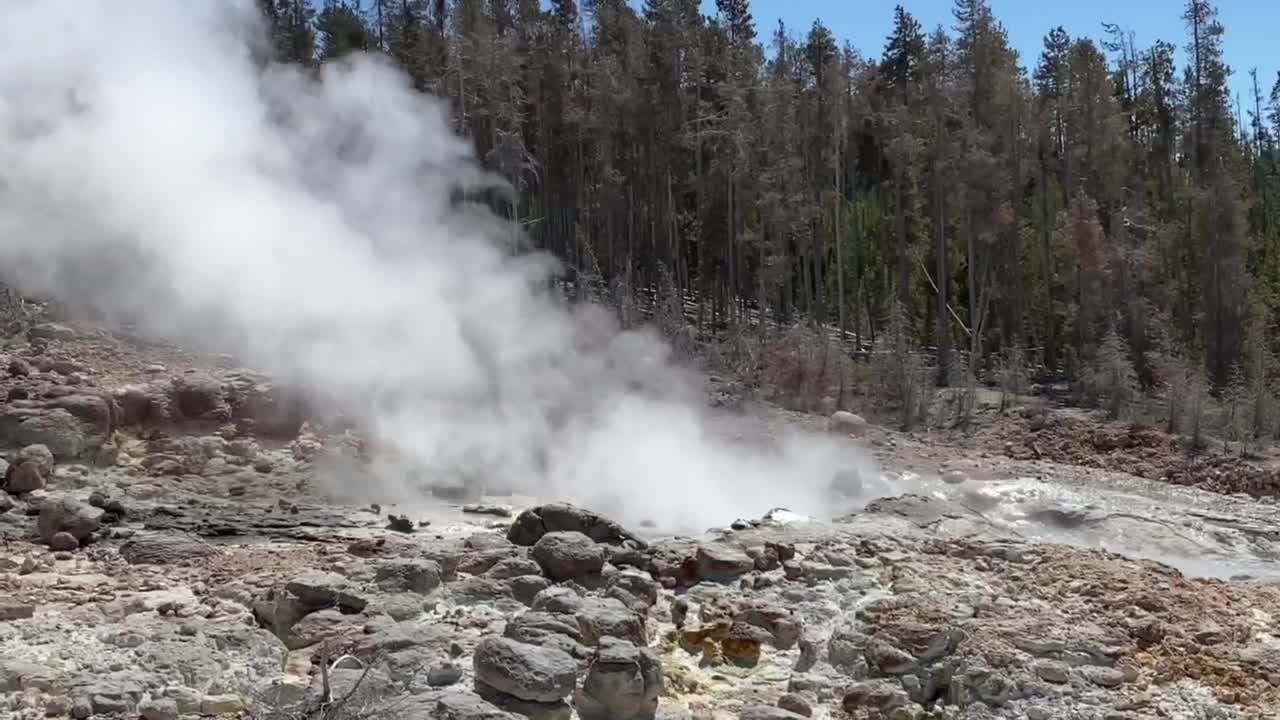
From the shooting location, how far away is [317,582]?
23.2 ft

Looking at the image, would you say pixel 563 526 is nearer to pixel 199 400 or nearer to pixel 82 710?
pixel 82 710

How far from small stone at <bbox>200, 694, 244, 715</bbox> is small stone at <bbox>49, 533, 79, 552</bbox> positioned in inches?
116

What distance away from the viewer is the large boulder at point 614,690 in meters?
6.03

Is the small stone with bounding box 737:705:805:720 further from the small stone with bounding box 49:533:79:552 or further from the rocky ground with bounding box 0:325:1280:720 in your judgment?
the small stone with bounding box 49:533:79:552

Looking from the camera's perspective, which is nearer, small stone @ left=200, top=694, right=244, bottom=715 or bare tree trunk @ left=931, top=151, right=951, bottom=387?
small stone @ left=200, top=694, right=244, bottom=715

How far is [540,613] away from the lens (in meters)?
6.92

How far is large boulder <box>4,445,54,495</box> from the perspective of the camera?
30.7 ft

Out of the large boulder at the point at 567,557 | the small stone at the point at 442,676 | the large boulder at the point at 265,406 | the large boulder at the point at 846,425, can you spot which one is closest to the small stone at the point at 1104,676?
the large boulder at the point at 567,557

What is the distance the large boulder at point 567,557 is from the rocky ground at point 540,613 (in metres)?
0.02

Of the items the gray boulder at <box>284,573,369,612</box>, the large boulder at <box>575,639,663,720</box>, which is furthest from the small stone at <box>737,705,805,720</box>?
the gray boulder at <box>284,573,369,612</box>

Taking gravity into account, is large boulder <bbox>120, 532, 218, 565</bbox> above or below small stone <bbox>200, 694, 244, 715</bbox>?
above

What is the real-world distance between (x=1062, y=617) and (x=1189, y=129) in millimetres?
25036

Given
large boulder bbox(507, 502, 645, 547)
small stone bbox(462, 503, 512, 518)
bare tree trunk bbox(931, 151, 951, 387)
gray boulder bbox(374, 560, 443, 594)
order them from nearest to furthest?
gray boulder bbox(374, 560, 443, 594) < large boulder bbox(507, 502, 645, 547) < small stone bbox(462, 503, 512, 518) < bare tree trunk bbox(931, 151, 951, 387)

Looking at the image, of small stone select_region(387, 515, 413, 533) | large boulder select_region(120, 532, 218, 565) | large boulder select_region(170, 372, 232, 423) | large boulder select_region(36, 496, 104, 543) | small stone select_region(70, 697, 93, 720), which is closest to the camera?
small stone select_region(70, 697, 93, 720)
